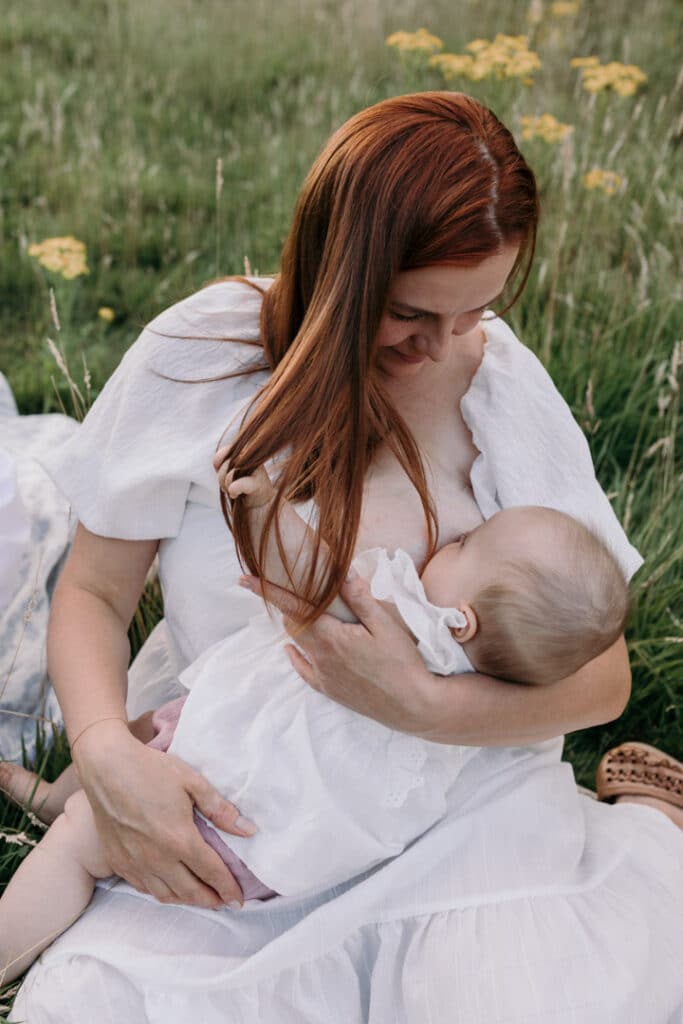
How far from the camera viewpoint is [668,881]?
78.2 inches

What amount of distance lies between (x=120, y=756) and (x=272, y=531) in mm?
520

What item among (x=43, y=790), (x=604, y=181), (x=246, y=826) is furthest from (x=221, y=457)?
(x=604, y=181)

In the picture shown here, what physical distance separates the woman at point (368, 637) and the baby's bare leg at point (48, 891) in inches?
1.9

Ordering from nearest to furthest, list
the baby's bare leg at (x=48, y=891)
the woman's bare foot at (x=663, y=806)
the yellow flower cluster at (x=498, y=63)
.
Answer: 1. the baby's bare leg at (x=48, y=891)
2. the woman's bare foot at (x=663, y=806)
3. the yellow flower cluster at (x=498, y=63)

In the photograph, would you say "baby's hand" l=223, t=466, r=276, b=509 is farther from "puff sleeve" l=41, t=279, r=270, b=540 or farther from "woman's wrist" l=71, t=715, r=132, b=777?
"woman's wrist" l=71, t=715, r=132, b=777

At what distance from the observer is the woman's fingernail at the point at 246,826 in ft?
5.88

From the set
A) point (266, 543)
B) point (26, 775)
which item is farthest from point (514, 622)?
point (26, 775)

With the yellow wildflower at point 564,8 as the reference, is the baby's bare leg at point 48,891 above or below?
below

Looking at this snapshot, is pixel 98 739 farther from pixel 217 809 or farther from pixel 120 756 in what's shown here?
pixel 217 809

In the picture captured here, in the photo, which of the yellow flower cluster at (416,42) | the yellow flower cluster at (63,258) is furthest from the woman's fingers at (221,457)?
the yellow flower cluster at (416,42)

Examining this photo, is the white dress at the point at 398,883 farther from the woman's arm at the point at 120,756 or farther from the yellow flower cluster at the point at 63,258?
the yellow flower cluster at the point at 63,258

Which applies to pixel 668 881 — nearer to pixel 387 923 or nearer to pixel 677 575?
pixel 387 923

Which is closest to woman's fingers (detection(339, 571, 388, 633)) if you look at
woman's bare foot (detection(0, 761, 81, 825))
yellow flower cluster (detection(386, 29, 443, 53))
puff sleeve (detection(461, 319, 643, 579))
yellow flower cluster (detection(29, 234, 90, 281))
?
puff sleeve (detection(461, 319, 643, 579))

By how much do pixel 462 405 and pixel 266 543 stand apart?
601 millimetres
